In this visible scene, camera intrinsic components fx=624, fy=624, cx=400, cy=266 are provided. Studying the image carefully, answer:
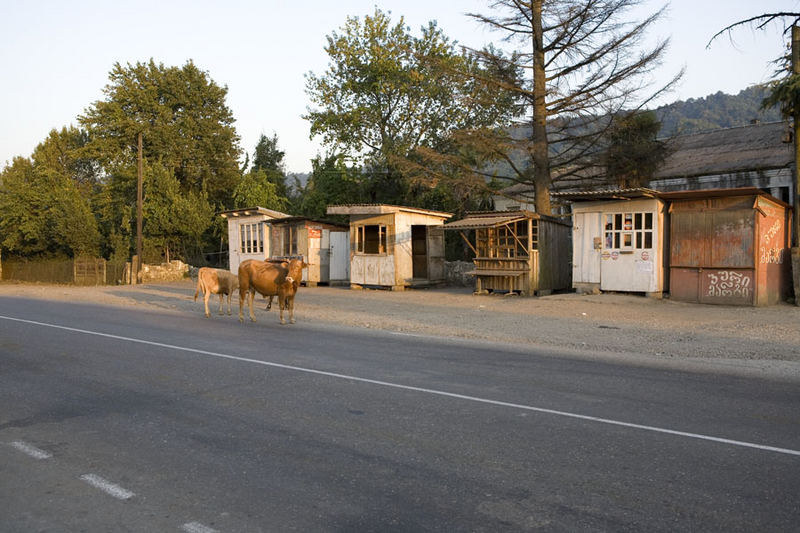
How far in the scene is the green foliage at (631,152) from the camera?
2266 centimetres

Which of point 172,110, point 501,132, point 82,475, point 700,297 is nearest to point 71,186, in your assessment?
point 172,110

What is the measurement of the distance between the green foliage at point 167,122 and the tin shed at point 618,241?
3155 cm

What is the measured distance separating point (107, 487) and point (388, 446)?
2092 millimetres

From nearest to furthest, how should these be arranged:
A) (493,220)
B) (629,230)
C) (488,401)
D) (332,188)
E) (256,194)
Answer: (488,401)
(629,230)
(493,220)
(332,188)
(256,194)

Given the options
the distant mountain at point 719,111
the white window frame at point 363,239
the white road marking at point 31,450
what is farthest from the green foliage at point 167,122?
the distant mountain at point 719,111

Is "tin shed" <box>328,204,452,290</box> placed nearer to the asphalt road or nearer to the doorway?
the doorway

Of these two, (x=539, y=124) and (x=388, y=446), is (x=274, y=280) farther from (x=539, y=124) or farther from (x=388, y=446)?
(x=539, y=124)

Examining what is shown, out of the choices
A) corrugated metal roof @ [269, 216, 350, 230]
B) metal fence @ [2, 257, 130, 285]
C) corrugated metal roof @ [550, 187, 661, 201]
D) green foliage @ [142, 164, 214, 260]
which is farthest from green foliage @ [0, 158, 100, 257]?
corrugated metal roof @ [550, 187, 661, 201]

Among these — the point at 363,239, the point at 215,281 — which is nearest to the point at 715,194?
the point at 363,239

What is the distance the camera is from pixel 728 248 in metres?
17.1

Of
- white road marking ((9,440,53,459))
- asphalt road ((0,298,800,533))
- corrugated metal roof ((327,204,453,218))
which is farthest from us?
corrugated metal roof ((327,204,453,218))

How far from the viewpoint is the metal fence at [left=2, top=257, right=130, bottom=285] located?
115ft

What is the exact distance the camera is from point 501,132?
83.1ft

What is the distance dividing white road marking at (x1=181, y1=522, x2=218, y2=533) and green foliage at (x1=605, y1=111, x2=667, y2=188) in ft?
72.1
